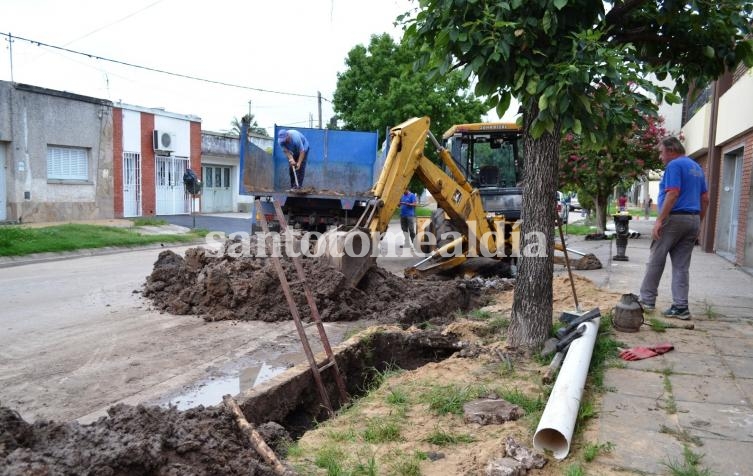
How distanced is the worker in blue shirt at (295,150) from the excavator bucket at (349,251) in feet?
10.8

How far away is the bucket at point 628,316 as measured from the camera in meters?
5.58

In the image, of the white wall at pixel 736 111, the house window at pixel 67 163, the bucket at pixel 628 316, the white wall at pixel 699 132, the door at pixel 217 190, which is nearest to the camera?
the bucket at pixel 628 316

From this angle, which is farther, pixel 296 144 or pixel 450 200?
pixel 296 144

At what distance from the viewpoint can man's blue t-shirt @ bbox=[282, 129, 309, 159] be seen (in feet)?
35.4

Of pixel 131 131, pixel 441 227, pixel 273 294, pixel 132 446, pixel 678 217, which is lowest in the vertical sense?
pixel 273 294

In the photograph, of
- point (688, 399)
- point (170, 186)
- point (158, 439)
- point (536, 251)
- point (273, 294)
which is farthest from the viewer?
point (170, 186)

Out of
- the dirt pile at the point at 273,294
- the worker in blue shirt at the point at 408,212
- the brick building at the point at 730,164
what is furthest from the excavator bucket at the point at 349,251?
the worker in blue shirt at the point at 408,212

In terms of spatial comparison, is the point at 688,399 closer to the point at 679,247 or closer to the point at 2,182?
the point at 679,247

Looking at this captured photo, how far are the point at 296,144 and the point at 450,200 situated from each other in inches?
126

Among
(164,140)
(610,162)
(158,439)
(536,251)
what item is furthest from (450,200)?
(164,140)

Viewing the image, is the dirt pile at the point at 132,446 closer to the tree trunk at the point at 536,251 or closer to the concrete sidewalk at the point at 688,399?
the concrete sidewalk at the point at 688,399

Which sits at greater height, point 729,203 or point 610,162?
point 610,162

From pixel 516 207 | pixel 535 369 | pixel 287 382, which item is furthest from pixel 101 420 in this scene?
pixel 516 207

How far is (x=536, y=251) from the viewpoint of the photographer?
5.02 m
